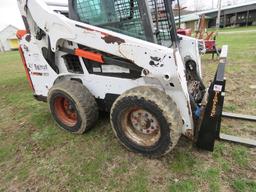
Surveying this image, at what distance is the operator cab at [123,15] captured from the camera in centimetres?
253

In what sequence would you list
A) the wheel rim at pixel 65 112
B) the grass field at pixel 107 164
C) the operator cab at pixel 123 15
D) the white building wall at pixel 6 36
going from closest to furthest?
the grass field at pixel 107 164 → the operator cab at pixel 123 15 → the wheel rim at pixel 65 112 → the white building wall at pixel 6 36

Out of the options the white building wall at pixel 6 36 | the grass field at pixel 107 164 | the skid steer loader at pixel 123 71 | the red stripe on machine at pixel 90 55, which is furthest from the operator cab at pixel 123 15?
the white building wall at pixel 6 36

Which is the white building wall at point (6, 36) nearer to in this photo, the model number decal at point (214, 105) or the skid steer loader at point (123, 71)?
the skid steer loader at point (123, 71)

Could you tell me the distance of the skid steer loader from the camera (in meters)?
2.43

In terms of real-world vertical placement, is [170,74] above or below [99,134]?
above

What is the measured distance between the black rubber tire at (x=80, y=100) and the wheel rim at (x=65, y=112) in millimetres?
168

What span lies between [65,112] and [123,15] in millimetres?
1962

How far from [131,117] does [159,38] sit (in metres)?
1.32

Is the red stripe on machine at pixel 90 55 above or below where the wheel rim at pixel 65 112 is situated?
above

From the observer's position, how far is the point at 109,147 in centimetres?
306

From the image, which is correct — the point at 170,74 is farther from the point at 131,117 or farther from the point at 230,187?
the point at 230,187

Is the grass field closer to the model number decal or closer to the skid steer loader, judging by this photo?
the skid steer loader

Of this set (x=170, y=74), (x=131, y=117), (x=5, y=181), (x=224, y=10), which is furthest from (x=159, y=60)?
(x=224, y=10)

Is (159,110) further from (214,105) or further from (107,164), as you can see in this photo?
(107,164)
